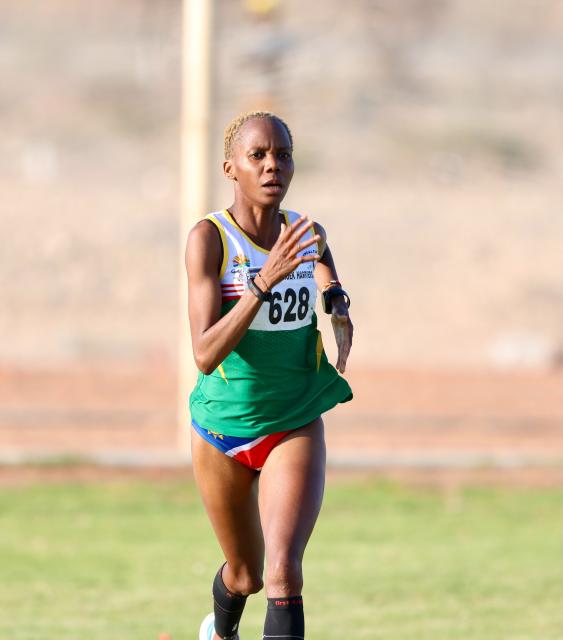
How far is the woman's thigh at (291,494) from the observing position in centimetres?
559

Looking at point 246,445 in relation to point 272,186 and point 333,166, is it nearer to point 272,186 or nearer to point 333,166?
point 272,186

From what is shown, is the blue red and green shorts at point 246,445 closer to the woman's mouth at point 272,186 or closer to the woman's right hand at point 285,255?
the woman's right hand at point 285,255

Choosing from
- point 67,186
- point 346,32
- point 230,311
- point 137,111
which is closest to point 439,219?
point 67,186

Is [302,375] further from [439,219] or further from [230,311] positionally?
[439,219]

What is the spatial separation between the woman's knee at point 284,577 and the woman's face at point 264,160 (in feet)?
4.77

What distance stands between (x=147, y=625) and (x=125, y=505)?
4727 millimetres

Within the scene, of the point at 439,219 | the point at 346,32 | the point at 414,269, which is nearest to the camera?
the point at 414,269

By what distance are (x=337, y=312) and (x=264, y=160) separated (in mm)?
755

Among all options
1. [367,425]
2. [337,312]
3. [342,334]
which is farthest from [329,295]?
[367,425]

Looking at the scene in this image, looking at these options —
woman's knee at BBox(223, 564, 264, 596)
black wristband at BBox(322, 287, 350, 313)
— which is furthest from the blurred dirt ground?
black wristband at BBox(322, 287, 350, 313)

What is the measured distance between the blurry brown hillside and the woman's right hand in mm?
9746

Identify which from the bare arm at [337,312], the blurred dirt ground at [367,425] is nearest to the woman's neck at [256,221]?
the bare arm at [337,312]

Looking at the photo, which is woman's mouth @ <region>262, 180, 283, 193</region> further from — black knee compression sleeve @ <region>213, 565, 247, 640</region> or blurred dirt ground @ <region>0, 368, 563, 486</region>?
blurred dirt ground @ <region>0, 368, 563, 486</region>

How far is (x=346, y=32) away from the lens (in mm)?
59625
